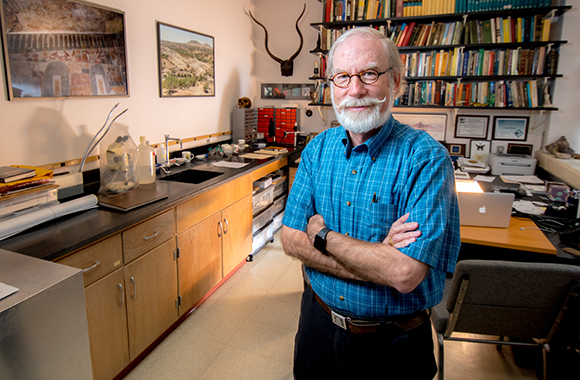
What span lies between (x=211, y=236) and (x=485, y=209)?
1.85 meters

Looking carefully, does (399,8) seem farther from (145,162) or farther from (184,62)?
(145,162)

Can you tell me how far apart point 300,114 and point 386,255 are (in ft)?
12.3

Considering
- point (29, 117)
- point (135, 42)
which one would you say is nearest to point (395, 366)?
point (29, 117)

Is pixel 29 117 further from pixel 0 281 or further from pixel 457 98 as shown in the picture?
pixel 457 98

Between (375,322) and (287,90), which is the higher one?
(287,90)

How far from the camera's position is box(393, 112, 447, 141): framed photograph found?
4.14m

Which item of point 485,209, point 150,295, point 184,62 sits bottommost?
point 150,295

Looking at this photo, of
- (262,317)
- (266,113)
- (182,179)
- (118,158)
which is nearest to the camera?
(118,158)

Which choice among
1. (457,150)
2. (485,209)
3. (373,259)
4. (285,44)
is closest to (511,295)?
(485,209)

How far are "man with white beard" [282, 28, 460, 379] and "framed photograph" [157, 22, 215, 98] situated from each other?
2200mm

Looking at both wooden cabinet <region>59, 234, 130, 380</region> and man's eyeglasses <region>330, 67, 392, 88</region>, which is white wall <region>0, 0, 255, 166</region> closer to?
wooden cabinet <region>59, 234, 130, 380</region>

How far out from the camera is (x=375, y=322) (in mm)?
1200

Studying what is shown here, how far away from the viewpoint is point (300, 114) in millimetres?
4660

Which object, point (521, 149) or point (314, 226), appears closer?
point (314, 226)
